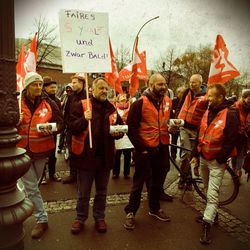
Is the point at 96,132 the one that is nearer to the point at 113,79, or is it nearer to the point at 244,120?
the point at 113,79

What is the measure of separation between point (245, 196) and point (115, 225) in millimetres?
2670

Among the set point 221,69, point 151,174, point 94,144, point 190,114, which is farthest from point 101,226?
point 221,69

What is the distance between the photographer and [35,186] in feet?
12.4

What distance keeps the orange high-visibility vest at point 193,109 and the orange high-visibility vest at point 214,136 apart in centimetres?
129

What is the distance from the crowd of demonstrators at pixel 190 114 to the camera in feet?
17.5

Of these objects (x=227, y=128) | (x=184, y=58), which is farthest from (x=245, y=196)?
(x=184, y=58)

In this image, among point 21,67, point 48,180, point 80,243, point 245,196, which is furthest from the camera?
point 48,180

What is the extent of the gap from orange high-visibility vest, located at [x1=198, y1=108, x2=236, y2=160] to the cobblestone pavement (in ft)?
3.47

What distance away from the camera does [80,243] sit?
3.63 metres

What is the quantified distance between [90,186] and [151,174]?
2.97 feet

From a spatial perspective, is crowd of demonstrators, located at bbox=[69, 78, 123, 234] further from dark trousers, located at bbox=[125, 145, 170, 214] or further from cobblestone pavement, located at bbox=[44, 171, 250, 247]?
cobblestone pavement, located at bbox=[44, 171, 250, 247]

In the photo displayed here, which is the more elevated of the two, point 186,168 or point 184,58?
point 184,58

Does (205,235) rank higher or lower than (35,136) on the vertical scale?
lower

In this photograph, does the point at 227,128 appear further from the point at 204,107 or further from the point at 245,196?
the point at 245,196
